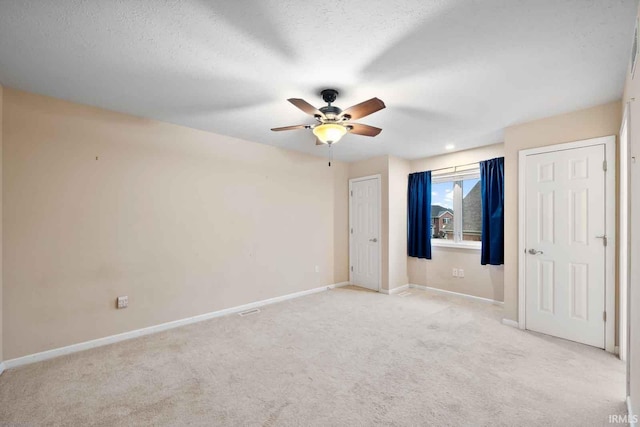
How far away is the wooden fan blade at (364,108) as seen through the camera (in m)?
2.17

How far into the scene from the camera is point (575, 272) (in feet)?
9.71

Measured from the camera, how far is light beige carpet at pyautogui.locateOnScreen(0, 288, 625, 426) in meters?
1.89

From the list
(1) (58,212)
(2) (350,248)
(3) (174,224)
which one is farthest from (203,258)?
(2) (350,248)

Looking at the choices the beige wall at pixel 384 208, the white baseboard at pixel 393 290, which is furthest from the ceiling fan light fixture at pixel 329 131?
the white baseboard at pixel 393 290

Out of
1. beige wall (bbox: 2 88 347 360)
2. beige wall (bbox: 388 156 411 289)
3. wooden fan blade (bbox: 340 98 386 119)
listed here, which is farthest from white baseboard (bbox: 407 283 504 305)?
wooden fan blade (bbox: 340 98 386 119)

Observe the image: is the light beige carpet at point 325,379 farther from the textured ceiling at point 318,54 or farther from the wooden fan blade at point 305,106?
the textured ceiling at point 318,54

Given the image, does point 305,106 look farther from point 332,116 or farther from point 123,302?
point 123,302

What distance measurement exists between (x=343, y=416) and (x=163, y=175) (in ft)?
10.1

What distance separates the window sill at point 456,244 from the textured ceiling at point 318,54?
2130mm

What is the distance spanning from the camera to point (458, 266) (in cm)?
468

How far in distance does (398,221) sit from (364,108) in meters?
3.09

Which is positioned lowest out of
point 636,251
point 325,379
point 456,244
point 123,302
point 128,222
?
point 325,379

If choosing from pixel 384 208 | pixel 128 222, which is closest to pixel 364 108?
pixel 128 222

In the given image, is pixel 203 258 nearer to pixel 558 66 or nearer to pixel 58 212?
pixel 58 212
